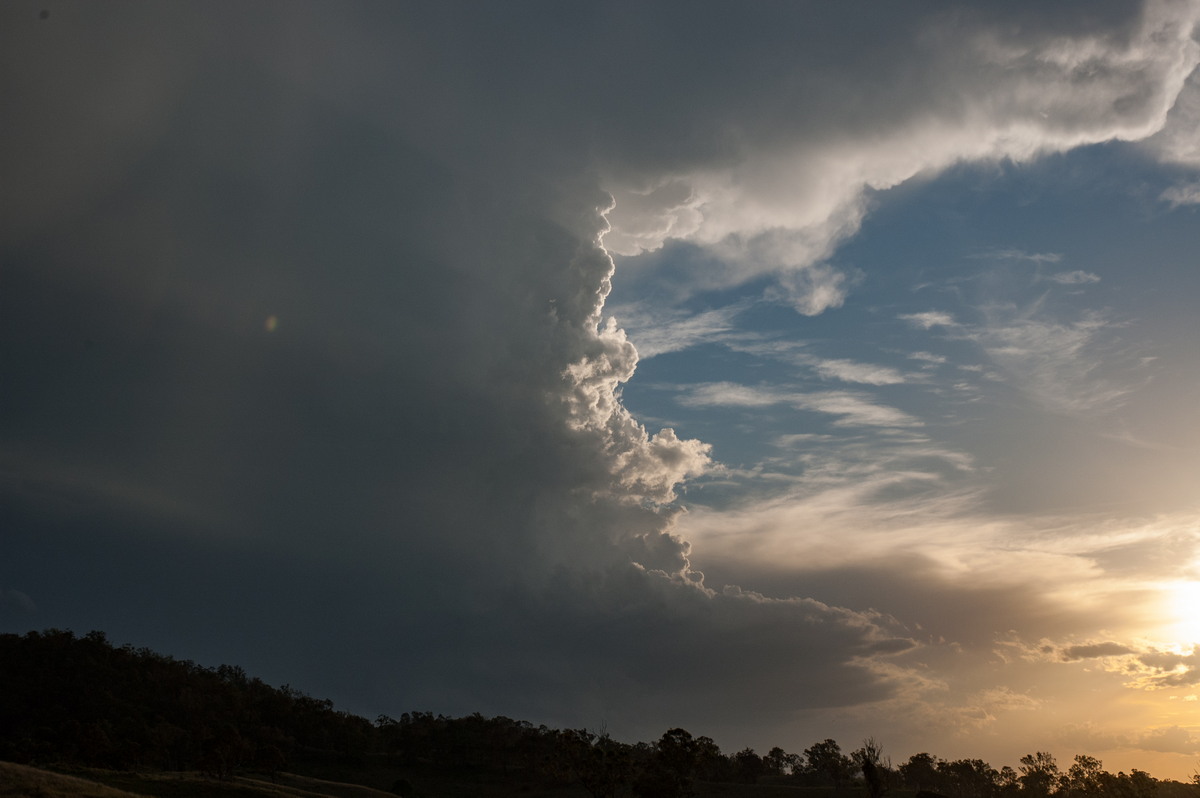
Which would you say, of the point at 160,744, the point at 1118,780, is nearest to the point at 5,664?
the point at 160,744

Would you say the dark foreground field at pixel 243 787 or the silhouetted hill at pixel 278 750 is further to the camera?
the silhouetted hill at pixel 278 750

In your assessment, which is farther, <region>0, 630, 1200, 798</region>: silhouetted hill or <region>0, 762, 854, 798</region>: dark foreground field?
<region>0, 630, 1200, 798</region>: silhouetted hill

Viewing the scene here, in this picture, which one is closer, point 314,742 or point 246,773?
point 246,773

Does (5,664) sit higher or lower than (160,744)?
higher

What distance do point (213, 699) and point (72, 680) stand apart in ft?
99.1

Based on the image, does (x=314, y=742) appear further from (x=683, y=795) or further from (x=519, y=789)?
(x=683, y=795)

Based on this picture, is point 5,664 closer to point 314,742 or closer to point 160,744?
point 160,744

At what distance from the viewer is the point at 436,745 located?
642ft

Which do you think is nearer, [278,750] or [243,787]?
[243,787]

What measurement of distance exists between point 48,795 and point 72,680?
425 feet

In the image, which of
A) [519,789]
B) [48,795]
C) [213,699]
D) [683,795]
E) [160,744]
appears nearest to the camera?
[48,795]

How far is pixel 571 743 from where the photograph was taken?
13888 centimetres

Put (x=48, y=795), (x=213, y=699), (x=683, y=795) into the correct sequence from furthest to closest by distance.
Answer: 1. (x=213, y=699)
2. (x=683, y=795)
3. (x=48, y=795)

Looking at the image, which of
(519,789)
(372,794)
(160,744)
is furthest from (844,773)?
(160,744)
